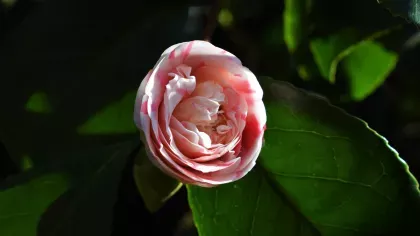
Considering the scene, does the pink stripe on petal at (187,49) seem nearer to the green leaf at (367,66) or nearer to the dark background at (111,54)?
the dark background at (111,54)

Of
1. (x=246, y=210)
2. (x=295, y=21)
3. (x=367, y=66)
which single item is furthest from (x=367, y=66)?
(x=246, y=210)

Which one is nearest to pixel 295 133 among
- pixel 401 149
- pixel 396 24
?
pixel 396 24

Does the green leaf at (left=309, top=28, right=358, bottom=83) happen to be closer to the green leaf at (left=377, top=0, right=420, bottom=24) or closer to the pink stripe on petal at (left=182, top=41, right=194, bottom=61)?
the green leaf at (left=377, top=0, right=420, bottom=24)

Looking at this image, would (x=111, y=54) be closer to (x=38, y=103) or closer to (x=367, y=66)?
(x=38, y=103)

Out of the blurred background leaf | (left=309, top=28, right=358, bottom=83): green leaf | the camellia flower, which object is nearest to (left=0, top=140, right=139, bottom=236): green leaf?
the blurred background leaf

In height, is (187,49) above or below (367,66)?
above

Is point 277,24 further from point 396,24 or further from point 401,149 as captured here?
point 401,149
